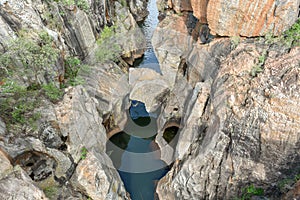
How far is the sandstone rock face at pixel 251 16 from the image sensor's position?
7883mm

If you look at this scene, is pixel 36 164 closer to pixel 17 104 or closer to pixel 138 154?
pixel 17 104

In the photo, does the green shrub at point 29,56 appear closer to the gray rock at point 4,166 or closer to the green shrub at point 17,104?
the green shrub at point 17,104

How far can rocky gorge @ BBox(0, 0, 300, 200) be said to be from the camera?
6523 millimetres

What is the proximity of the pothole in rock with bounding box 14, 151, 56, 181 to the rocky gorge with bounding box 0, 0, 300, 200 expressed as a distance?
0.10 feet

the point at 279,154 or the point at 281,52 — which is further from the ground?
the point at 281,52

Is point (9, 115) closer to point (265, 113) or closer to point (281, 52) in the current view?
point (265, 113)

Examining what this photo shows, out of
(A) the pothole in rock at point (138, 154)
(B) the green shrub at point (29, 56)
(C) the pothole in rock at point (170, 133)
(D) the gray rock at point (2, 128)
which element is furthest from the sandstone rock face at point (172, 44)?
(D) the gray rock at point (2, 128)

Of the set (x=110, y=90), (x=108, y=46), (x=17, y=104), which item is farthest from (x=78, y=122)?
(x=108, y=46)

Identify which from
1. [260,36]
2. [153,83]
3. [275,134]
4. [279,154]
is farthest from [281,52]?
[153,83]

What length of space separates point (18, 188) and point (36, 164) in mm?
1421

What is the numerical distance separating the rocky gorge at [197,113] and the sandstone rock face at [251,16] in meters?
0.04

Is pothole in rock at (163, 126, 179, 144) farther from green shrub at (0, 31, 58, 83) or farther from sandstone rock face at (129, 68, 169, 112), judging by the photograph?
green shrub at (0, 31, 58, 83)

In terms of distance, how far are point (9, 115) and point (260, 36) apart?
9.32 m

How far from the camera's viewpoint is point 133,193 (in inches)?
440
